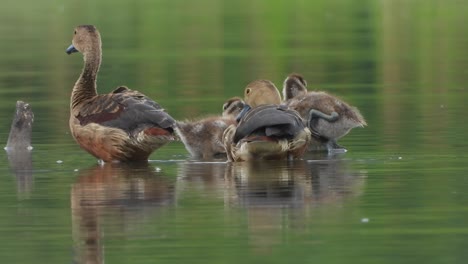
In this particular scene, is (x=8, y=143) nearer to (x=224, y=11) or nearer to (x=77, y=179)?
(x=77, y=179)

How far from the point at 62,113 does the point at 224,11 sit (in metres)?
29.7

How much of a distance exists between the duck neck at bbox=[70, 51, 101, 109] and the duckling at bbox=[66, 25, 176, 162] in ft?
0.75

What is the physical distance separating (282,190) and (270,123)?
1.61m

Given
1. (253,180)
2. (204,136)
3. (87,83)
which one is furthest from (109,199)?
(87,83)

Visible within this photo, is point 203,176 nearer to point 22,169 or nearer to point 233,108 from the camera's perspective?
point 22,169

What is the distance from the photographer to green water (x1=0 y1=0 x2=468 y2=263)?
10055mm

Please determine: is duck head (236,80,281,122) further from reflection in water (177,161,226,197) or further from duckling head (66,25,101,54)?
duckling head (66,25,101,54)

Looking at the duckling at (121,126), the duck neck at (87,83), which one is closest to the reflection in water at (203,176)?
the duckling at (121,126)

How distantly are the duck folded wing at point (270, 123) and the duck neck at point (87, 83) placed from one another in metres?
2.03

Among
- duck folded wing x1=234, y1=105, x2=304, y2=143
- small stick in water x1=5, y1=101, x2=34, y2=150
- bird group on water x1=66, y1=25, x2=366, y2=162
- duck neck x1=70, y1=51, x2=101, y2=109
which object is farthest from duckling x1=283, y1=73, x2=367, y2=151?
small stick in water x1=5, y1=101, x2=34, y2=150

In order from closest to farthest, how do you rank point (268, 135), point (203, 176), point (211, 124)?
point (203, 176) → point (268, 135) → point (211, 124)

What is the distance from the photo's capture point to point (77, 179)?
13.7 metres

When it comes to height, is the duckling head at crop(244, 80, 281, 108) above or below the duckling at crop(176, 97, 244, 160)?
above

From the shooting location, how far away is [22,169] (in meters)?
14.5
